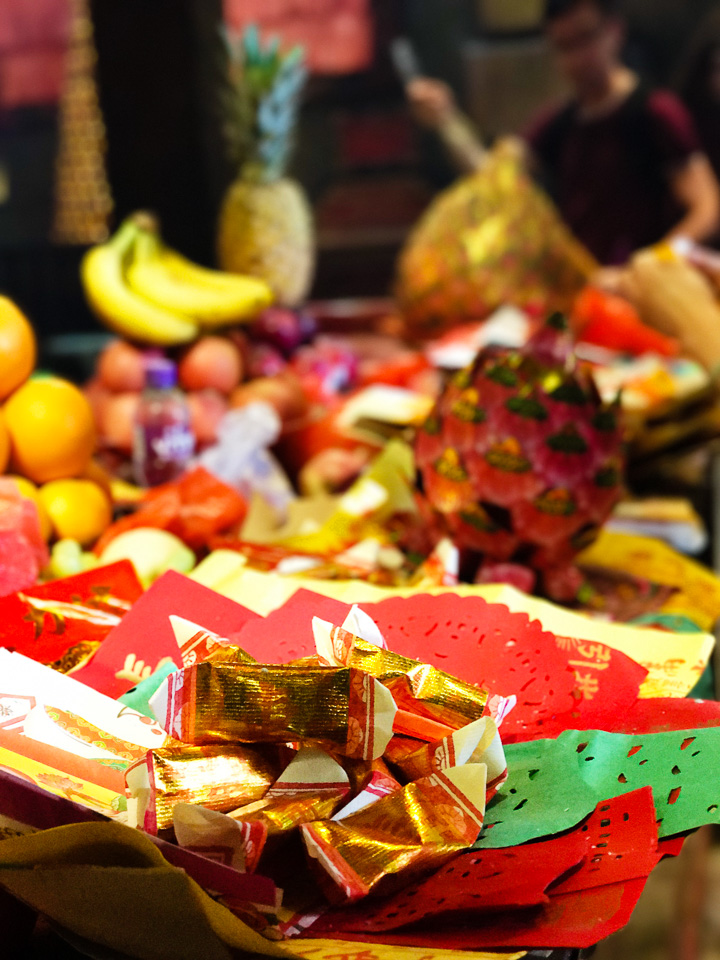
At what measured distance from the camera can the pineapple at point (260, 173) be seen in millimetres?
2229

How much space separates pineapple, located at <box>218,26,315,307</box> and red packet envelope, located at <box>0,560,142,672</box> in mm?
1568

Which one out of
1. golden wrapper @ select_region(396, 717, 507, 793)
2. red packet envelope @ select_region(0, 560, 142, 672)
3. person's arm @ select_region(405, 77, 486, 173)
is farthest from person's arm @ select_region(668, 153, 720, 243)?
golden wrapper @ select_region(396, 717, 507, 793)

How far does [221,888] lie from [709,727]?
32 cm

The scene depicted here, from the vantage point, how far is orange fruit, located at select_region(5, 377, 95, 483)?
2.98 feet

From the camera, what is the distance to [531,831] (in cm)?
48

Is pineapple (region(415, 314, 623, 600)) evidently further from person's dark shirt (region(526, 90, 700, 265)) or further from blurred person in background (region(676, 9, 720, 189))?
blurred person in background (region(676, 9, 720, 189))

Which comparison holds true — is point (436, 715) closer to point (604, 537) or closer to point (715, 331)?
point (604, 537)

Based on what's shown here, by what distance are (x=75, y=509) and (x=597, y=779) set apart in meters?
0.63

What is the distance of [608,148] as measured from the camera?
3223 millimetres

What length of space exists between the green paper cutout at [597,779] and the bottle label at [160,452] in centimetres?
87

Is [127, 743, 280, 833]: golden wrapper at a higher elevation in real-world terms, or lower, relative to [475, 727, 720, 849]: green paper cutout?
higher

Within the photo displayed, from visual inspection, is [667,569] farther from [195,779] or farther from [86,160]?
[86,160]

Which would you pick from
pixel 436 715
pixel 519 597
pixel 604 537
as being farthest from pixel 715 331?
pixel 436 715

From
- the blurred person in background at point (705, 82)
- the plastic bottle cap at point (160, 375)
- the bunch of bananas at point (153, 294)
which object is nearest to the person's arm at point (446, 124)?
the blurred person in background at point (705, 82)
